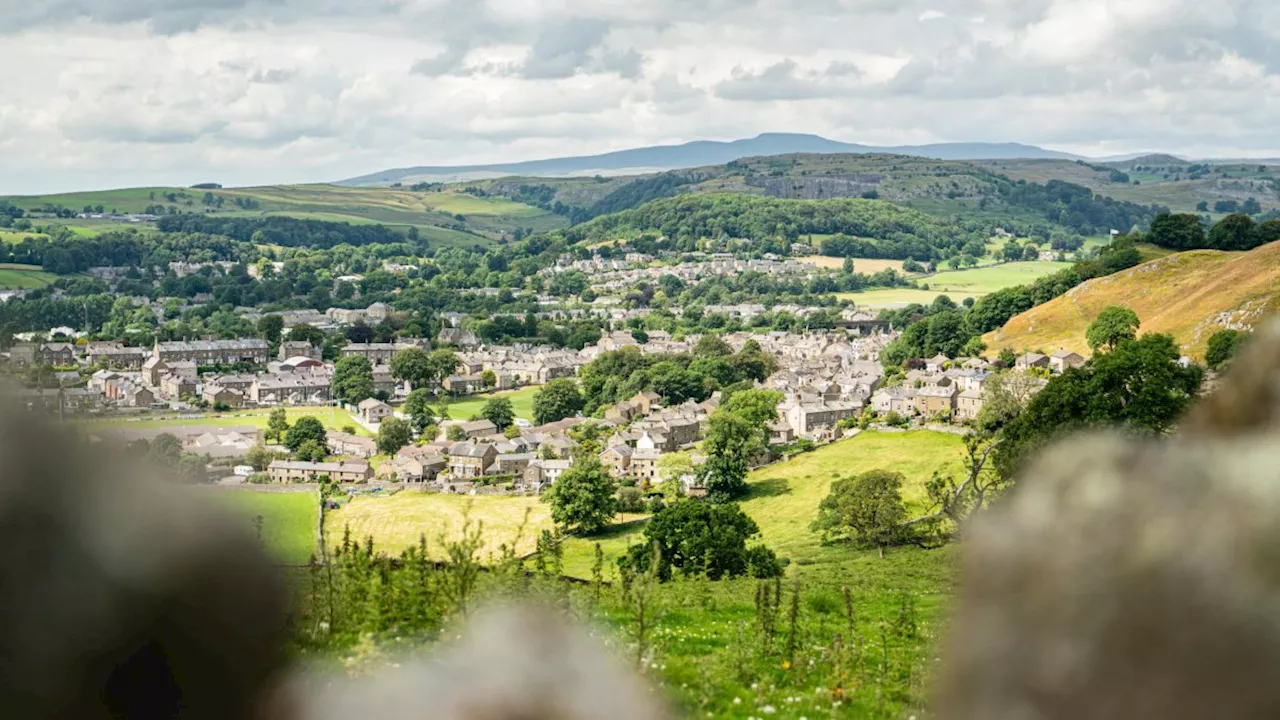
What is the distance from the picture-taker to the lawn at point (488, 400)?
88412 millimetres

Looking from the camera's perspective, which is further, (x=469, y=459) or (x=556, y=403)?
(x=556, y=403)

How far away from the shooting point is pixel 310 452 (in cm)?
6944

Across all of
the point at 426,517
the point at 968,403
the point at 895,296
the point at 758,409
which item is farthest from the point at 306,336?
the point at 968,403

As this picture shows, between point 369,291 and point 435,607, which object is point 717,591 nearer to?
point 435,607

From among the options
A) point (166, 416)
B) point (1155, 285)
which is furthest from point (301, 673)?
point (166, 416)

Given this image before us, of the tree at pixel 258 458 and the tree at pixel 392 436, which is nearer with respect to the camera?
the tree at pixel 258 458

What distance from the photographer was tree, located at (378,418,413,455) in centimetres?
7300

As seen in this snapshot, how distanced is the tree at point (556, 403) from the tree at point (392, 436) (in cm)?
1087

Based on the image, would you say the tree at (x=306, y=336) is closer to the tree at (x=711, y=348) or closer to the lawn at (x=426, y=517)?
the tree at (x=711, y=348)

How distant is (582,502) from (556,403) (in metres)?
36.8

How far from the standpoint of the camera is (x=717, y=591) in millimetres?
19359

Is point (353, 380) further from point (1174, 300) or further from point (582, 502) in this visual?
point (1174, 300)

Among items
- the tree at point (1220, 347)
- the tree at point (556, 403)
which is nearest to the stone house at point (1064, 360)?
the tree at point (1220, 347)

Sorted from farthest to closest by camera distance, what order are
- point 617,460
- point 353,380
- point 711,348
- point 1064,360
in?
point 711,348
point 353,380
point 1064,360
point 617,460
